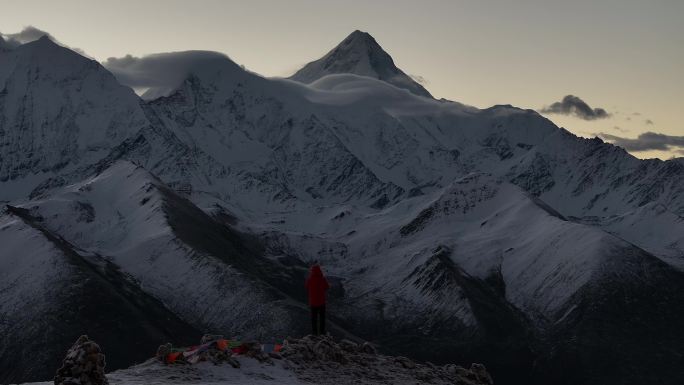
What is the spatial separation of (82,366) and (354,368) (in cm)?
1980

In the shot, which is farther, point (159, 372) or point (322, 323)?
point (322, 323)

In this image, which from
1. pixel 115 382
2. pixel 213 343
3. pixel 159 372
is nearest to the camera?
pixel 115 382

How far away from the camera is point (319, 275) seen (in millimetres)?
69125

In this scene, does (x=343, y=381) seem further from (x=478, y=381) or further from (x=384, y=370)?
(x=478, y=381)

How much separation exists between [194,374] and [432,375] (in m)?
14.6

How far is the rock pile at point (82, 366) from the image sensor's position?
47875 millimetres

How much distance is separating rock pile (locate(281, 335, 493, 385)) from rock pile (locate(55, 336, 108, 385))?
14.9 metres

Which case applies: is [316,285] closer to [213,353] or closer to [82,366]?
[213,353]

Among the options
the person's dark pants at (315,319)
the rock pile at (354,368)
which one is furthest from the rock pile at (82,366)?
the person's dark pants at (315,319)

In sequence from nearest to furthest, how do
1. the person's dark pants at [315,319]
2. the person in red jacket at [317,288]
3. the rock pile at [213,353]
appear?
1. the rock pile at [213,353]
2. the person in red jacket at [317,288]
3. the person's dark pants at [315,319]

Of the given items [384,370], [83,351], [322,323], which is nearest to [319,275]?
[322,323]

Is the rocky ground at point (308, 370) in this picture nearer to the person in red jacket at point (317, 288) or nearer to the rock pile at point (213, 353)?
the rock pile at point (213, 353)

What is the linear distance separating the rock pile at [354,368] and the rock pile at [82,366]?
1489cm

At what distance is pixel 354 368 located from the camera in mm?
63875
